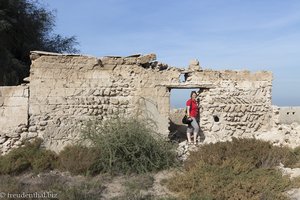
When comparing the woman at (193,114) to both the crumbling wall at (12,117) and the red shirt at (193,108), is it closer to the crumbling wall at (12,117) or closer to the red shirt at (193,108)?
the red shirt at (193,108)

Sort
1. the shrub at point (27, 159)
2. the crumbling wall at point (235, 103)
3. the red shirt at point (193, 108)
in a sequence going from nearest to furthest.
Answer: the shrub at point (27, 159), the red shirt at point (193, 108), the crumbling wall at point (235, 103)

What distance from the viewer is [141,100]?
1058 cm

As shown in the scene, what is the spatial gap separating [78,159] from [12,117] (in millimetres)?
2269

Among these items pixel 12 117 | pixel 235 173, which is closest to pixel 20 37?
pixel 12 117

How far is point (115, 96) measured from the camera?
1057 cm

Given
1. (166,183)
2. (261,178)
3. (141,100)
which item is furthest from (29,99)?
(261,178)

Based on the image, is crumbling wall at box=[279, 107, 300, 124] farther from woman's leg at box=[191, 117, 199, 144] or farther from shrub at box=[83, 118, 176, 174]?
shrub at box=[83, 118, 176, 174]

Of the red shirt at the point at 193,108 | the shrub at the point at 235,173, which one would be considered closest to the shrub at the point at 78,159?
the shrub at the point at 235,173

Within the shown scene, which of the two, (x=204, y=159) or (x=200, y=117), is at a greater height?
(x=200, y=117)

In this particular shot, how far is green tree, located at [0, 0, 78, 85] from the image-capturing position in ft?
46.7

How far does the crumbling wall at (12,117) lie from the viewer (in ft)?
32.8

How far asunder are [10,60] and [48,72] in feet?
16.4

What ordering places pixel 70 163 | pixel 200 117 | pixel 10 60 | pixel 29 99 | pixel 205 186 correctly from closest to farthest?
pixel 205 186 → pixel 70 163 → pixel 29 99 → pixel 200 117 → pixel 10 60

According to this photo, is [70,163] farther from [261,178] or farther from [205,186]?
[261,178]
